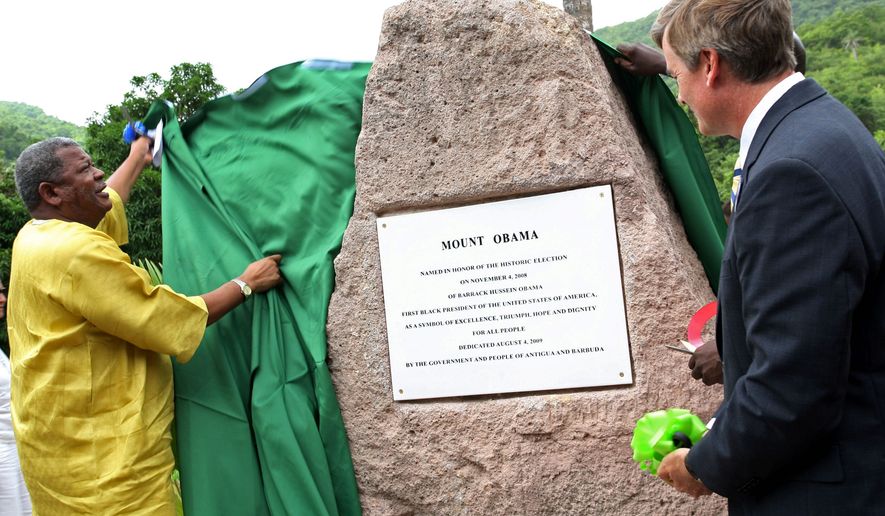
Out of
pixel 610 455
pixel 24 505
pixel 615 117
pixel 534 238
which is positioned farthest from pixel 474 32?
pixel 24 505

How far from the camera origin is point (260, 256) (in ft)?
10.0

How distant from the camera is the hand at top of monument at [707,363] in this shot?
2.21 m

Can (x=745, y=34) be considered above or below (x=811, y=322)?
above

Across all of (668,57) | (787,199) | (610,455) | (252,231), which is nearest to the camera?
(787,199)

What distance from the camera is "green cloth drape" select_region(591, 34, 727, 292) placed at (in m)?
2.92

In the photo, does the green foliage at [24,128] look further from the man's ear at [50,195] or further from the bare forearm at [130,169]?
the man's ear at [50,195]

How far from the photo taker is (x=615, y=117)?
2691 mm

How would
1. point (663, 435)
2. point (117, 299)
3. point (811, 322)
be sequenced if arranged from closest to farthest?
point (811, 322)
point (663, 435)
point (117, 299)

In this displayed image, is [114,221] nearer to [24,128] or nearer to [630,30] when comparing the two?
[24,128]

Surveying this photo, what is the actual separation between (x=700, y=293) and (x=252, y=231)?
1584mm

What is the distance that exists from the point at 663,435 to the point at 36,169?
216 centimetres

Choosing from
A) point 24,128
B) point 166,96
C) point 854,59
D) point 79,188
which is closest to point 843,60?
point 854,59

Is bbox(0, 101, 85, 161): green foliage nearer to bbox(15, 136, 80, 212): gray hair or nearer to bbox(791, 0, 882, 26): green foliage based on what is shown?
bbox(15, 136, 80, 212): gray hair

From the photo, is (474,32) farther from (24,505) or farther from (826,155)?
(24,505)
